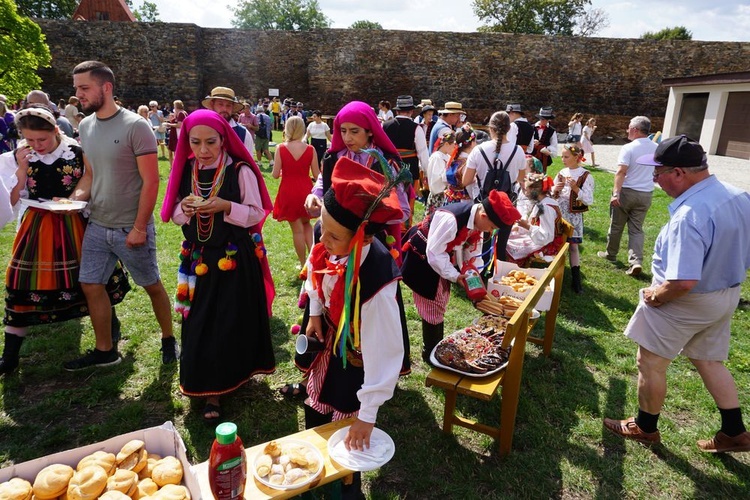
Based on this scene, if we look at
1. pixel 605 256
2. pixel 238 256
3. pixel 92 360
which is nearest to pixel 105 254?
pixel 92 360

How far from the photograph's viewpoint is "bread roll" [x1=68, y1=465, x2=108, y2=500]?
1633 mm

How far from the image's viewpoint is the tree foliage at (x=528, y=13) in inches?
1777

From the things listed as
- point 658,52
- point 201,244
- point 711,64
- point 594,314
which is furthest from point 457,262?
point 711,64

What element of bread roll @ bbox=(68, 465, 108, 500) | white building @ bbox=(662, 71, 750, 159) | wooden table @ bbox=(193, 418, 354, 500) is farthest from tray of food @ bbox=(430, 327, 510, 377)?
white building @ bbox=(662, 71, 750, 159)

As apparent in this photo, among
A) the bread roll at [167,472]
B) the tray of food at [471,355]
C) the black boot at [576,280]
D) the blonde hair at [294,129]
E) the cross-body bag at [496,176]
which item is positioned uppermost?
the blonde hair at [294,129]

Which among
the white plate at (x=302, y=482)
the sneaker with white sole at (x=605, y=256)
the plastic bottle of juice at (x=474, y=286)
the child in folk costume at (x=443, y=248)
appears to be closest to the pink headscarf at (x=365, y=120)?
the child in folk costume at (x=443, y=248)

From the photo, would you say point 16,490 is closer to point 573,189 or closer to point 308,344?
point 308,344

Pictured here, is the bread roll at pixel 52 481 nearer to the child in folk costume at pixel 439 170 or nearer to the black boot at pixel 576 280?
the child in folk costume at pixel 439 170

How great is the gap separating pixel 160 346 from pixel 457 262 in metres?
2.79

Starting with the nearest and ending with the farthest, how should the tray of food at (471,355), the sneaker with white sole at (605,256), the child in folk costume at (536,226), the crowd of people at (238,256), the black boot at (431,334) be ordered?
the crowd of people at (238,256) < the tray of food at (471,355) < the black boot at (431,334) < the child in folk costume at (536,226) < the sneaker with white sole at (605,256)

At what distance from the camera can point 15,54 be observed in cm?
1556

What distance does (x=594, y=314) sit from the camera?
5.34m

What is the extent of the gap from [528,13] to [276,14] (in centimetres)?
3665

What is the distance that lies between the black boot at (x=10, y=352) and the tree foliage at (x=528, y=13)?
1993 inches
